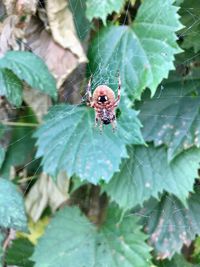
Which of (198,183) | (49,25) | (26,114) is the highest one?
(49,25)

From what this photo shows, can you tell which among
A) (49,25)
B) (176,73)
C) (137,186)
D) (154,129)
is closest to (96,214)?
(137,186)

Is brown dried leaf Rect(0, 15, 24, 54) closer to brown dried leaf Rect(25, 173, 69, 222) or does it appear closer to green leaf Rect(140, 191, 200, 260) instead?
brown dried leaf Rect(25, 173, 69, 222)

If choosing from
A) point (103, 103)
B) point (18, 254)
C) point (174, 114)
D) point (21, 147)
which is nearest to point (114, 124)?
point (103, 103)

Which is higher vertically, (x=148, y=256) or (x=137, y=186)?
(x=137, y=186)

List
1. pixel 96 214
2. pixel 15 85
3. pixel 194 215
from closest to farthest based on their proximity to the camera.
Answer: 1. pixel 15 85
2. pixel 194 215
3. pixel 96 214

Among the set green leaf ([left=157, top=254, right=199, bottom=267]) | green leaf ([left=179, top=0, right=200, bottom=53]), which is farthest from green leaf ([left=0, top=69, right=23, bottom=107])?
green leaf ([left=157, top=254, right=199, bottom=267])

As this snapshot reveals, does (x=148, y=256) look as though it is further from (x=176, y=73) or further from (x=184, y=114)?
(x=176, y=73)

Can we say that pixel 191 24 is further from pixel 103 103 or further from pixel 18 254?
pixel 18 254

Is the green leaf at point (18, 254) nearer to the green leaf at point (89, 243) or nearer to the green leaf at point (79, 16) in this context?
the green leaf at point (89, 243)
